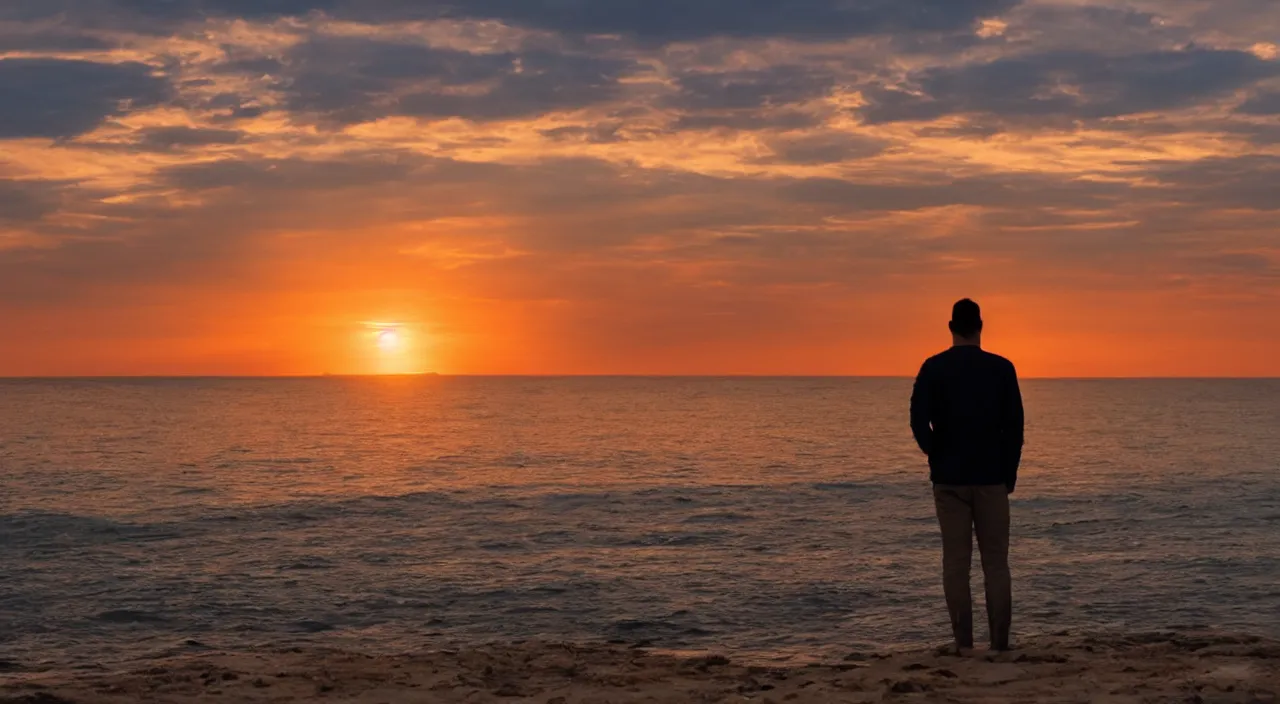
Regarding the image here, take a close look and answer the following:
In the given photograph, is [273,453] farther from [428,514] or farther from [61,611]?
[61,611]

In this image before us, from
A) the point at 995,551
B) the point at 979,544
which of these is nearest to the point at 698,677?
→ the point at 979,544

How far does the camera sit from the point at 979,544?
9.60m

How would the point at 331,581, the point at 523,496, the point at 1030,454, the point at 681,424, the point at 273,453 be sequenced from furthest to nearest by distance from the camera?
the point at 681,424
the point at 273,453
the point at 1030,454
the point at 523,496
the point at 331,581

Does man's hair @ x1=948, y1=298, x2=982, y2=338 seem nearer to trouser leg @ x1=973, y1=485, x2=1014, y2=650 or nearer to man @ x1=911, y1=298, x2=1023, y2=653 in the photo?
man @ x1=911, y1=298, x2=1023, y2=653

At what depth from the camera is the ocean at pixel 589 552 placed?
44.9 ft

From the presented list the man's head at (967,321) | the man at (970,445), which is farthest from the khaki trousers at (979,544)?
the man's head at (967,321)

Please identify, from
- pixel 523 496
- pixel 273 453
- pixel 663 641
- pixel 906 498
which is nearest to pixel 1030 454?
pixel 906 498

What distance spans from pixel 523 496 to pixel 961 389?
22418mm

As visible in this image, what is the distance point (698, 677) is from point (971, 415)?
3.33 meters

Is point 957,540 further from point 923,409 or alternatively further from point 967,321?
point 967,321

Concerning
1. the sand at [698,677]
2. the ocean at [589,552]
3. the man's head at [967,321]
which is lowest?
the ocean at [589,552]

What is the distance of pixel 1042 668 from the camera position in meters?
9.09

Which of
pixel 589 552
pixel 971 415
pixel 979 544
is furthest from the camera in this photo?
pixel 589 552

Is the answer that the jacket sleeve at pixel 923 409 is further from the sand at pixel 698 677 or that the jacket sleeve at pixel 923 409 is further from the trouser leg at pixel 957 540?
the sand at pixel 698 677
